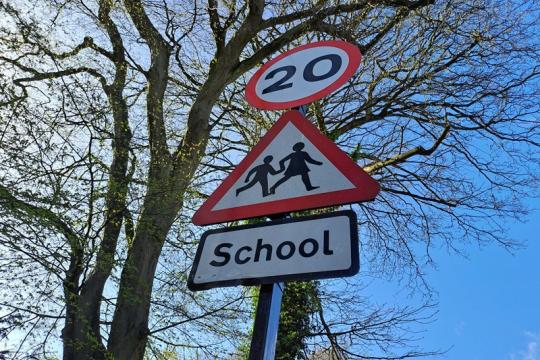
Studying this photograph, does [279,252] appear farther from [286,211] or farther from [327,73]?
[327,73]

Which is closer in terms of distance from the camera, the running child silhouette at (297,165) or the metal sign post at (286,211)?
the metal sign post at (286,211)

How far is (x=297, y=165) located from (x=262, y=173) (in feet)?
0.53

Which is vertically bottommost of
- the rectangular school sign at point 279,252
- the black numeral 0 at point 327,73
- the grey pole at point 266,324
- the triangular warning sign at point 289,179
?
the grey pole at point 266,324

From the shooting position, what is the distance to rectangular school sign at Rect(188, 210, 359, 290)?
148 centimetres

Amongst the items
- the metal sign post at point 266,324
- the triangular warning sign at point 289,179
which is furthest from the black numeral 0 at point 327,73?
the metal sign post at point 266,324

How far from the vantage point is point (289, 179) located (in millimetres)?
1805

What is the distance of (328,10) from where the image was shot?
20.4 ft

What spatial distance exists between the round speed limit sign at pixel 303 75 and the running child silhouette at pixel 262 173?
386 mm

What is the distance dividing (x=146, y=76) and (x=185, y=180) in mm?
2370

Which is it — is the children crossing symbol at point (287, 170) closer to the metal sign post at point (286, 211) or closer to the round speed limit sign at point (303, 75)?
the metal sign post at point (286, 211)

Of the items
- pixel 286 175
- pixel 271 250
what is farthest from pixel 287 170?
pixel 271 250

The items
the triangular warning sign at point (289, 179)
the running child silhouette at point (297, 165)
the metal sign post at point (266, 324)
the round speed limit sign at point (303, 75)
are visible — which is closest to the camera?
the metal sign post at point (266, 324)

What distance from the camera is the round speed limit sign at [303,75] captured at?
84.3 inches

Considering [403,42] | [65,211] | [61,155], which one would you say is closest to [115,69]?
[61,155]
